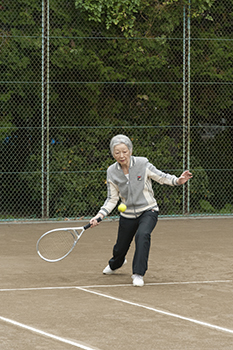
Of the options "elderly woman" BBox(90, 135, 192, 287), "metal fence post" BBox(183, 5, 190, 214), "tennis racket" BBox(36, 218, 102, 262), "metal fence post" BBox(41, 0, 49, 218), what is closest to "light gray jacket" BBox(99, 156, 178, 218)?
A: "elderly woman" BBox(90, 135, 192, 287)

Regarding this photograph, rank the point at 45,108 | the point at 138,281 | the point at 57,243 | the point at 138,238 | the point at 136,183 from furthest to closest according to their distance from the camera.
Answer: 1. the point at 45,108
2. the point at 57,243
3. the point at 136,183
4. the point at 138,238
5. the point at 138,281

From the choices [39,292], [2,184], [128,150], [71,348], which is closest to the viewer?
[71,348]

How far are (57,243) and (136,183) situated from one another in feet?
3.24

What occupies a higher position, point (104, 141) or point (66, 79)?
point (66, 79)

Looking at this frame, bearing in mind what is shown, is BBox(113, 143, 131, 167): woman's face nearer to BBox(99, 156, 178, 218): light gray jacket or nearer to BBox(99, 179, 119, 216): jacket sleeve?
BBox(99, 156, 178, 218): light gray jacket

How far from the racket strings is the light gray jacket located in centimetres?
42

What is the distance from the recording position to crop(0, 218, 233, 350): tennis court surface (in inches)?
183

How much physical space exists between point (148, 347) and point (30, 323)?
103 cm

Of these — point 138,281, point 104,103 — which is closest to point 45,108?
point 104,103

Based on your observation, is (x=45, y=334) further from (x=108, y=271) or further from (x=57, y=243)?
(x=108, y=271)

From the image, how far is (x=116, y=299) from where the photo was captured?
19.3 feet

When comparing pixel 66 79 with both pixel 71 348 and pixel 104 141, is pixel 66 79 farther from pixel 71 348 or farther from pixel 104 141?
pixel 71 348

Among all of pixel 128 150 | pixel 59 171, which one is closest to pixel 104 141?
pixel 59 171

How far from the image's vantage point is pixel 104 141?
11727 millimetres
